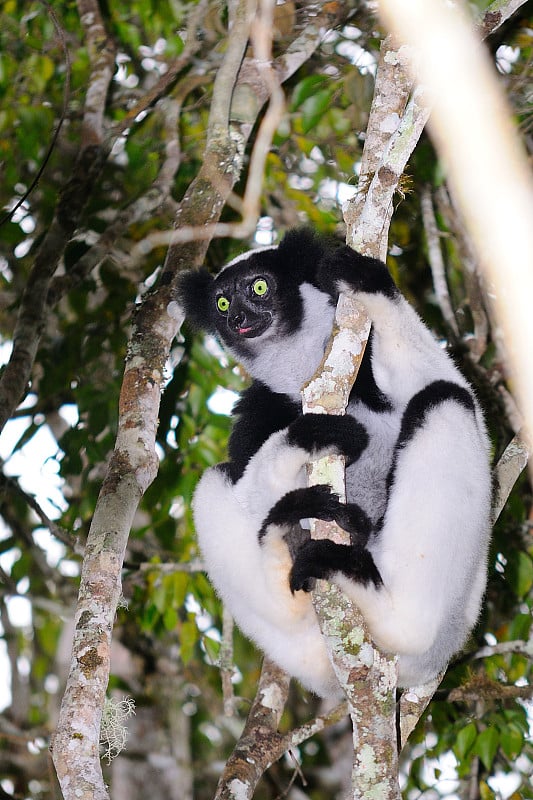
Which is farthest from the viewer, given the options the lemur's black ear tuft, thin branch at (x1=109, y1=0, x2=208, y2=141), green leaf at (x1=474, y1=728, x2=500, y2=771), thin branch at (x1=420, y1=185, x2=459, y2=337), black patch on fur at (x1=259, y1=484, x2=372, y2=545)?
thin branch at (x1=420, y1=185, x2=459, y2=337)

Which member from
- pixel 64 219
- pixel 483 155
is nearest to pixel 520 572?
pixel 483 155

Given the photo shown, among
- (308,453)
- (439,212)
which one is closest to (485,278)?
(439,212)

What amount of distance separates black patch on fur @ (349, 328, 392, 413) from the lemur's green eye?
62 cm

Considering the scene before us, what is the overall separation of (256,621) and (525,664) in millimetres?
2131

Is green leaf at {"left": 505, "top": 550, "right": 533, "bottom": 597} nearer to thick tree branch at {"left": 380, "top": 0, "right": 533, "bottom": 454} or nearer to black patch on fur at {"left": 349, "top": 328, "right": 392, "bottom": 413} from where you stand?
thick tree branch at {"left": 380, "top": 0, "right": 533, "bottom": 454}

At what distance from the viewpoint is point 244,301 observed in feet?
11.1

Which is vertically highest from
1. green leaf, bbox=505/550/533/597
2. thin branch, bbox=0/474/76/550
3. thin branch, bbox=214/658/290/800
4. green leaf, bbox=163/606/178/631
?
thin branch, bbox=0/474/76/550

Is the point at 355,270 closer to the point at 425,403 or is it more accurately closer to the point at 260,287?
the point at 425,403

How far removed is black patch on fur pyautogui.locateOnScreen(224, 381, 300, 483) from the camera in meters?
3.15

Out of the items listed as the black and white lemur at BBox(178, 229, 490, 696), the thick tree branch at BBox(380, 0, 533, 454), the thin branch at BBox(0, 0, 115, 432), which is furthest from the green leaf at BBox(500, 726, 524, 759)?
the thin branch at BBox(0, 0, 115, 432)

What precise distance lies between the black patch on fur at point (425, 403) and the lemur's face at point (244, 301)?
92 cm

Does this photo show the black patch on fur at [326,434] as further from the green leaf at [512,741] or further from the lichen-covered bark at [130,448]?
the green leaf at [512,741]

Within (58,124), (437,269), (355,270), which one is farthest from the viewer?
(437,269)

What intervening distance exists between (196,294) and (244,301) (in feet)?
0.70
